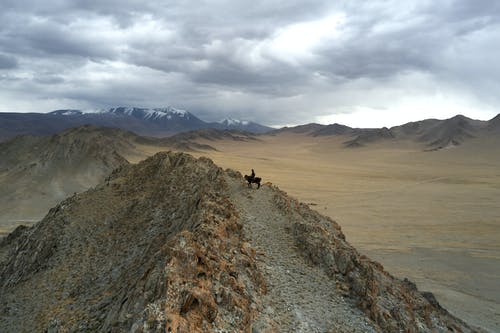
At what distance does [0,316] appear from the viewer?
16844mm

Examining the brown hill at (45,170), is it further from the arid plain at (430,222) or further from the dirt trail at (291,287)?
the dirt trail at (291,287)

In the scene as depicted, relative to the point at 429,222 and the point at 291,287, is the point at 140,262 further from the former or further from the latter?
the point at 429,222

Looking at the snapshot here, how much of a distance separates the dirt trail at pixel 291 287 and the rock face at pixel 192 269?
0.05 meters

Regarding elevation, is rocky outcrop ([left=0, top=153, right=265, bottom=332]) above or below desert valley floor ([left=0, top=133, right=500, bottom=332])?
above

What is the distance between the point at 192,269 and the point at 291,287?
14.8ft

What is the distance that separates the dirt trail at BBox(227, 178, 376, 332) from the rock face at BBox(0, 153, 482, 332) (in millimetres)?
47

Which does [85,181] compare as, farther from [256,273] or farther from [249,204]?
[256,273]

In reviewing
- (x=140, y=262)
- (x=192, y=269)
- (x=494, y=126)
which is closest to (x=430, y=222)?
(x=140, y=262)

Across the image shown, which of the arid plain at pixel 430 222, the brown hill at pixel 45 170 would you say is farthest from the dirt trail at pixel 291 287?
the brown hill at pixel 45 170

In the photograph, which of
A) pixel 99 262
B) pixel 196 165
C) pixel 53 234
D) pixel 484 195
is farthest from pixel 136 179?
Answer: pixel 484 195

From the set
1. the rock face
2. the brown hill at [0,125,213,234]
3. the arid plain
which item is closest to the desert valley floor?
the arid plain

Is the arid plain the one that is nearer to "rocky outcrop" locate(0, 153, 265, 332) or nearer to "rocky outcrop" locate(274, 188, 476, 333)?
"rocky outcrop" locate(274, 188, 476, 333)

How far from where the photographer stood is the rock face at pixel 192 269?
11297 millimetres

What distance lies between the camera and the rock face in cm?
1130
